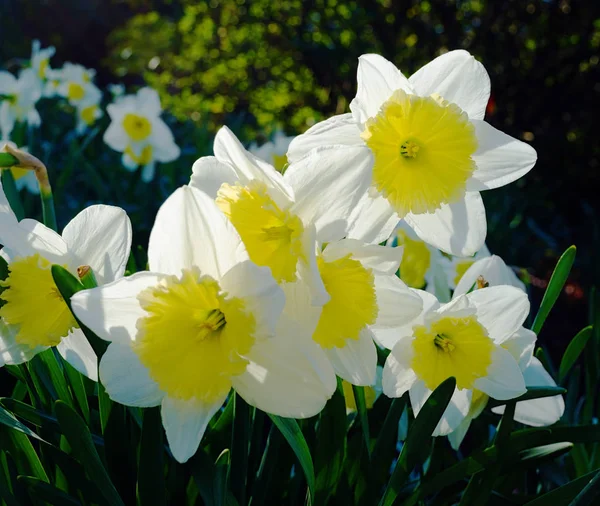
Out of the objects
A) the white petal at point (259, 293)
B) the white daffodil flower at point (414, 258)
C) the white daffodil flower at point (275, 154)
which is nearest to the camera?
the white petal at point (259, 293)

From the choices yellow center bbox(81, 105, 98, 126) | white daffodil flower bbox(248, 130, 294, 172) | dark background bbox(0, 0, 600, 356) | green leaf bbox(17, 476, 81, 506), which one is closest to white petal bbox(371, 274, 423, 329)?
green leaf bbox(17, 476, 81, 506)

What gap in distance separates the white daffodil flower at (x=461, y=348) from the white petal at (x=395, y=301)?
2.5 inches

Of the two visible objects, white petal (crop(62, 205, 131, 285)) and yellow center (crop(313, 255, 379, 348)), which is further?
white petal (crop(62, 205, 131, 285))

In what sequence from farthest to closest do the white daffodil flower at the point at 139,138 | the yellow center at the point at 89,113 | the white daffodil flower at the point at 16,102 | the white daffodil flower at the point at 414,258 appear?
the yellow center at the point at 89,113 < the white daffodil flower at the point at 16,102 < the white daffodil flower at the point at 139,138 < the white daffodil flower at the point at 414,258

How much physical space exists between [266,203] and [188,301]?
0.14 meters

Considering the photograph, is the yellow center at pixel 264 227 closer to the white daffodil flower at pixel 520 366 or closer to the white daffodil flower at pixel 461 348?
the white daffodil flower at pixel 461 348

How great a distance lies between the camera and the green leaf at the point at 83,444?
79cm

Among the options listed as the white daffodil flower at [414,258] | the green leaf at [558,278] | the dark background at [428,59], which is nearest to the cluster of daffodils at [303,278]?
the green leaf at [558,278]

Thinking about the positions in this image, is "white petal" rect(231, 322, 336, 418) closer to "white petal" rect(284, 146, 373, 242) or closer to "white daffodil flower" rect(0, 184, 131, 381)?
"white petal" rect(284, 146, 373, 242)

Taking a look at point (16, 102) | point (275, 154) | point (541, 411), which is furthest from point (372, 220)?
point (16, 102)

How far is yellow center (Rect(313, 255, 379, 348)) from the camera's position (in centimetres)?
76

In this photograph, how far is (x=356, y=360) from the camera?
0.79m

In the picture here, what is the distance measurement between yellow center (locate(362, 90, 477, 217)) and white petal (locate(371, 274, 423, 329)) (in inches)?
5.2

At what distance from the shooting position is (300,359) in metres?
0.71
